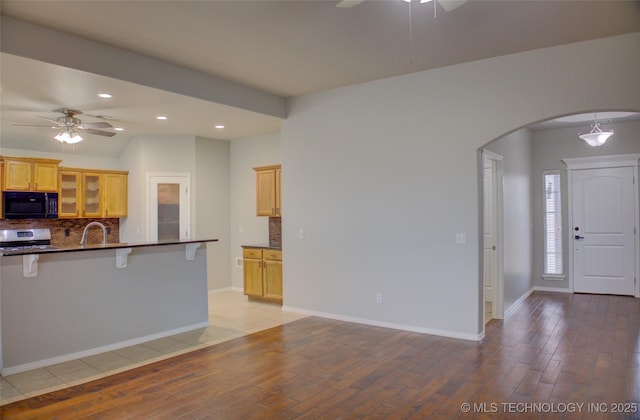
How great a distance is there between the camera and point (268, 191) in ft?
22.6

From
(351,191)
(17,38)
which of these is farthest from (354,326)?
(17,38)

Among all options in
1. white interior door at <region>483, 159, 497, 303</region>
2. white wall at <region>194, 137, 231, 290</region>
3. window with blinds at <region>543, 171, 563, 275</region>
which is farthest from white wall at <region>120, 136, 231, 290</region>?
window with blinds at <region>543, 171, 563, 275</region>

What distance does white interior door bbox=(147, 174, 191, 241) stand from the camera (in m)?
7.20

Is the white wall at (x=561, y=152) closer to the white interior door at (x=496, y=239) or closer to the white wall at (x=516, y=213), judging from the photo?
the white wall at (x=516, y=213)

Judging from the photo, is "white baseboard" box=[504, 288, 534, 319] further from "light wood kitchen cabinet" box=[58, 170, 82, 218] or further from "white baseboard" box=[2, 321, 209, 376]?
"light wood kitchen cabinet" box=[58, 170, 82, 218]

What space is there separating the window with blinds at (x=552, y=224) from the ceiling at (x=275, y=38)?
425 cm

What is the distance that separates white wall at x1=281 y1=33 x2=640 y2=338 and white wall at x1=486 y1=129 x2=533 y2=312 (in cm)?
89

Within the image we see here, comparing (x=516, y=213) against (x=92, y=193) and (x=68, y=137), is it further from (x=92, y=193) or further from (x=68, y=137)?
(x=92, y=193)

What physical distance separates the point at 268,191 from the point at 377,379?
13.1 feet

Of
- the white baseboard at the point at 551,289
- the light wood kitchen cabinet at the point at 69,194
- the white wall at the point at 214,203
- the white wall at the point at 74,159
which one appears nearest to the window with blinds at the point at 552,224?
the white baseboard at the point at 551,289

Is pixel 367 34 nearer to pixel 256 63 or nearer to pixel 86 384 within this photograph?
pixel 256 63

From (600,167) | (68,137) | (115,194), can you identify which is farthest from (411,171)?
(115,194)

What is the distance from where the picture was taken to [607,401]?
3.13 meters

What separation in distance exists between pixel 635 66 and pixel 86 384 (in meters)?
5.66
